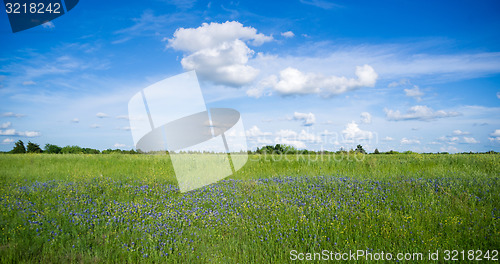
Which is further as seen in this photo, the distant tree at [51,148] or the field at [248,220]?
the distant tree at [51,148]

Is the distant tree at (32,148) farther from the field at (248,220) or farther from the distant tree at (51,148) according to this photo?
the field at (248,220)

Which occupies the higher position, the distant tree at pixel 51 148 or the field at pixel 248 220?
the distant tree at pixel 51 148

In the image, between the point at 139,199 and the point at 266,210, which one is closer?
the point at 266,210

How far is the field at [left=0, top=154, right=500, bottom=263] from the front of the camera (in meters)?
5.21

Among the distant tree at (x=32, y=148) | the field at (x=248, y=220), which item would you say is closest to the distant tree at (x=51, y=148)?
the distant tree at (x=32, y=148)

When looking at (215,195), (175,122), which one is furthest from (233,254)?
(175,122)

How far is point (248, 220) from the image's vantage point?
6410mm

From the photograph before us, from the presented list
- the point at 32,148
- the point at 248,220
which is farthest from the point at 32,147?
the point at 248,220

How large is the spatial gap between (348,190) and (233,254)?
14.7ft

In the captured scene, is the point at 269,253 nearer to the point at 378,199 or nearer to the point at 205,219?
the point at 205,219

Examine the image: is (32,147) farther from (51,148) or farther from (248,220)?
(248,220)

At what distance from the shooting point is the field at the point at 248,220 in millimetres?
5215

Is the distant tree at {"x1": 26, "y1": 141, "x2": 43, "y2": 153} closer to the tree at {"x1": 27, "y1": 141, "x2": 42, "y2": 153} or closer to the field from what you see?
the tree at {"x1": 27, "y1": 141, "x2": 42, "y2": 153}

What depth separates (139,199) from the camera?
27.7 ft
